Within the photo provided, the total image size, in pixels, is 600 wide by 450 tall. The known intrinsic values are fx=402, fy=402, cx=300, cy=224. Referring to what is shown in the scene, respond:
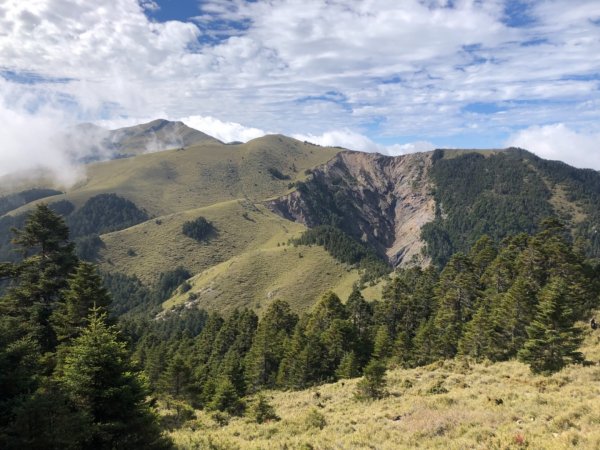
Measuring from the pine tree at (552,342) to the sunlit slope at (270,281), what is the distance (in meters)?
110

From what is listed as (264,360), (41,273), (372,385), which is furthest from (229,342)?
(372,385)

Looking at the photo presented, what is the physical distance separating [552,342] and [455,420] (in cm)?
1632

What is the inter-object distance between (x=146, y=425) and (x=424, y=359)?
4592cm

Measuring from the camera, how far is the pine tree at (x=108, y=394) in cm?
1560

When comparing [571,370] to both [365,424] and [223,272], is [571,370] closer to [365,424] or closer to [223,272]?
[365,424]

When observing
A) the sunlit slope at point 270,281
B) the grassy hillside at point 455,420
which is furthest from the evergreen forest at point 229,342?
the sunlit slope at point 270,281

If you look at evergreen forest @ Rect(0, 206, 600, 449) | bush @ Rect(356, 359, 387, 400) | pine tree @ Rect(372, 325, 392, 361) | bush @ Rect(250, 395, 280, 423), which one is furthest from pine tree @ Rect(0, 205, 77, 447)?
pine tree @ Rect(372, 325, 392, 361)

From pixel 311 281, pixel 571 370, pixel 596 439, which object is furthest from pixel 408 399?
pixel 311 281

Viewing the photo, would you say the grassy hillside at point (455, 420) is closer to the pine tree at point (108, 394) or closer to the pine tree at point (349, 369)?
the pine tree at point (108, 394)

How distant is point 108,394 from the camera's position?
51.5 ft

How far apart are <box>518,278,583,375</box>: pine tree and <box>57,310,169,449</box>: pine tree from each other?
27.5m

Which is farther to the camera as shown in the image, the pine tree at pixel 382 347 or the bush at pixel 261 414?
the pine tree at pixel 382 347

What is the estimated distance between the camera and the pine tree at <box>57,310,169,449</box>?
614 inches

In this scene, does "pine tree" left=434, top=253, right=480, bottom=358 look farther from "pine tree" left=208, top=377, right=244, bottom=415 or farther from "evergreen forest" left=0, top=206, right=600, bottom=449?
"pine tree" left=208, top=377, right=244, bottom=415
